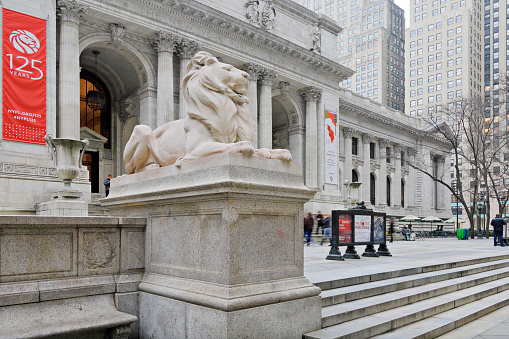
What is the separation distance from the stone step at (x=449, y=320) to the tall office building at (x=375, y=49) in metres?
104

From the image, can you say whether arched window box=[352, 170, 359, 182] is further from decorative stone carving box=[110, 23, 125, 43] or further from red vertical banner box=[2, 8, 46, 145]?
red vertical banner box=[2, 8, 46, 145]

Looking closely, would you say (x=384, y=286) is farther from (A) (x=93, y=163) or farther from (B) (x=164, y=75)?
(A) (x=93, y=163)

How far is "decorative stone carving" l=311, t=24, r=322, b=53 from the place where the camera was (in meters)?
36.9

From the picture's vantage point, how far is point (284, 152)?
5137mm

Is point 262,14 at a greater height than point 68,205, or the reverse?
point 262,14

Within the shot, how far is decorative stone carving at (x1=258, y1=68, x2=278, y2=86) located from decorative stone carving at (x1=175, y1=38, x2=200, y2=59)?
6583 millimetres

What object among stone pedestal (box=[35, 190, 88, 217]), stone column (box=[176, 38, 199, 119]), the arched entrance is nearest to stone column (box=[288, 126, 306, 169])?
stone column (box=[176, 38, 199, 119])

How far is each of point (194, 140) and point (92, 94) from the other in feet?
77.9

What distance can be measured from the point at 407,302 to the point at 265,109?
2720cm

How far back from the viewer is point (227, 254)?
4379mm

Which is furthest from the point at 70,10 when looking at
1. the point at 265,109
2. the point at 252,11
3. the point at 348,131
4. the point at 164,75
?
the point at 348,131

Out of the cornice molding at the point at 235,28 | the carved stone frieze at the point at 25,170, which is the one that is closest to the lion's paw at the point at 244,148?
the carved stone frieze at the point at 25,170

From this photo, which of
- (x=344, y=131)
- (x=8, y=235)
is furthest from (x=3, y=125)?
(x=344, y=131)

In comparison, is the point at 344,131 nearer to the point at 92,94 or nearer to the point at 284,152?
the point at 92,94
